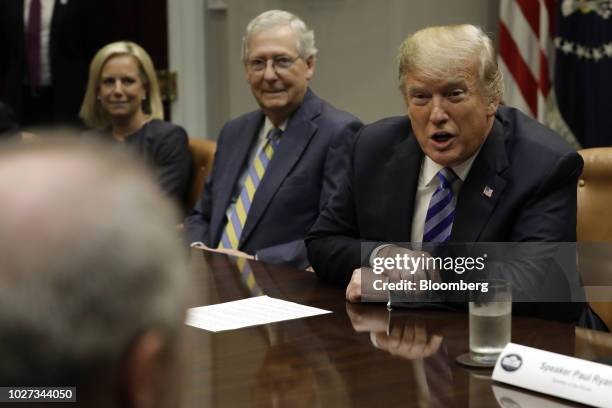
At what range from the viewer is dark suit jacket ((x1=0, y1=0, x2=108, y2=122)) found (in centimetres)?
609

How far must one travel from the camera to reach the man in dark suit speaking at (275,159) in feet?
12.3

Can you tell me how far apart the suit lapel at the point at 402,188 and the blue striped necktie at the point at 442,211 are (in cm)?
6

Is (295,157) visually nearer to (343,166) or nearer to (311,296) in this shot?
(343,166)

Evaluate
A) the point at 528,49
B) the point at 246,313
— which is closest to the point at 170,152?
the point at 528,49

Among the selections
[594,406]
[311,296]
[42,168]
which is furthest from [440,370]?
[42,168]

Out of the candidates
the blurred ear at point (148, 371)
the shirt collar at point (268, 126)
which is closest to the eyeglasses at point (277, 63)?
Answer: the shirt collar at point (268, 126)

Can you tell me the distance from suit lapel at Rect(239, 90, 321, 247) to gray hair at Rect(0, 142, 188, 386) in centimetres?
307

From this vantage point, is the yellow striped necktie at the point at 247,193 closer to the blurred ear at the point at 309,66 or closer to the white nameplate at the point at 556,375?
the blurred ear at the point at 309,66

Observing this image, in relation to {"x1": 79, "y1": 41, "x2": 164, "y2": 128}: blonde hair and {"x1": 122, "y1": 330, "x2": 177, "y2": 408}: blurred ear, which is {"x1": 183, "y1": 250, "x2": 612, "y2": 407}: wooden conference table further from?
{"x1": 79, "y1": 41, "x2": 164, "y2": 128}: blonde hair

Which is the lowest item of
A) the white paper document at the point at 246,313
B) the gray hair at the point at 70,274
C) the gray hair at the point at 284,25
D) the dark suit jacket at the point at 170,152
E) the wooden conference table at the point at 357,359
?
the dark suit jacket at the point at 170,152

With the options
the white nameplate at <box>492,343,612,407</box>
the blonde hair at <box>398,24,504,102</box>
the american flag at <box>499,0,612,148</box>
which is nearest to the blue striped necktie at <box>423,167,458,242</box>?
the blonde hair at <box>398,24,504,102</box>

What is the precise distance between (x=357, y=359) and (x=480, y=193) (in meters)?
0.83

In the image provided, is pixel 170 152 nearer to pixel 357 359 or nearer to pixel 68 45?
pixel 68 45

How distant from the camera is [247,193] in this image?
12.9 feet
